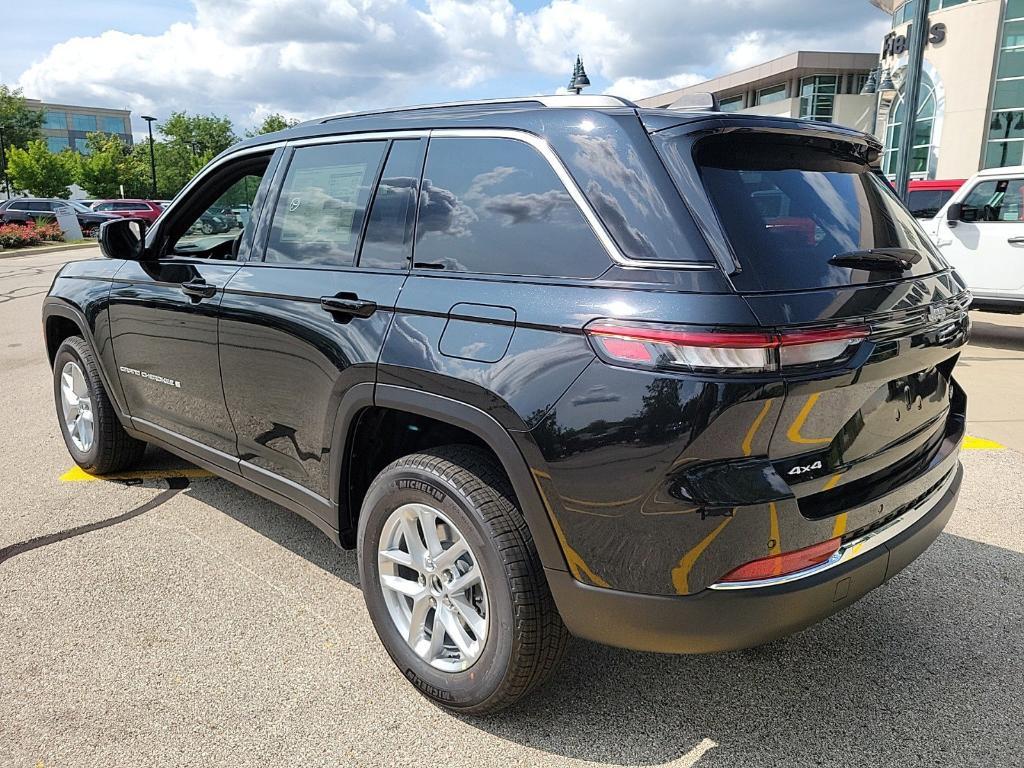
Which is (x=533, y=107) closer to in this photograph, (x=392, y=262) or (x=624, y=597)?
(x=392, y=262)

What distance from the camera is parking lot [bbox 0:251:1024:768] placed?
247cm

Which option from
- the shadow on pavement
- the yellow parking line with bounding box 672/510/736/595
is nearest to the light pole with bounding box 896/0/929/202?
the shadow on pavement

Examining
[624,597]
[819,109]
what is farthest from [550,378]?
[819,109]

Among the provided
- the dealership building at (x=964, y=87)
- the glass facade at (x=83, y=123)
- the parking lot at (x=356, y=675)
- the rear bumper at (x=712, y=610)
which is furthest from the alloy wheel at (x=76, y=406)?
the glass facade at (x=83, y=123)

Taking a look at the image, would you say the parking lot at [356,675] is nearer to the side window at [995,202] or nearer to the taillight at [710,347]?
the taillight at [710,347]

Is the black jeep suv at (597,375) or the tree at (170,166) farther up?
the tree at (170,166)

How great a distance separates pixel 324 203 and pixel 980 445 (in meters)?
4.67

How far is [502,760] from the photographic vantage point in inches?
95.5

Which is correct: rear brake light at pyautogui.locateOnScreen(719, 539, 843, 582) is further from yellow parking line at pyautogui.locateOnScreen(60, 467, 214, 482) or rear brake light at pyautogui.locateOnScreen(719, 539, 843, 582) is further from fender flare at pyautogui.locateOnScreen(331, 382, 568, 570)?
yellow parking line at pyautogui.locateOnScreen(60, 467, 214, 482)

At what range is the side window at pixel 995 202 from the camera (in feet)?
29.9

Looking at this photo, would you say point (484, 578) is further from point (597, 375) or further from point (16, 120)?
point (16, 120)

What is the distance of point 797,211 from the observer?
2.40 meters

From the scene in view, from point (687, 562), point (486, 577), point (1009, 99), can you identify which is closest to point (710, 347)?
point (687, 562)

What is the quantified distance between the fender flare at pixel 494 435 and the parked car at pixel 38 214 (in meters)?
32.0
